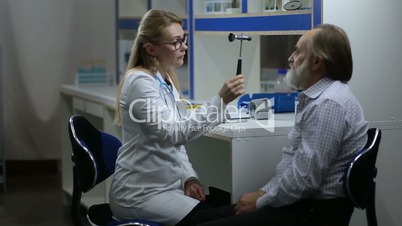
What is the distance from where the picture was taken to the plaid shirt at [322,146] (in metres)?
2.26

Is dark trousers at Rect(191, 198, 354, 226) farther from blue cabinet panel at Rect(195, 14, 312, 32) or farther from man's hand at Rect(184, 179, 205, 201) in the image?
blue cabinet panel at Rect(195, 14, 312, 32)

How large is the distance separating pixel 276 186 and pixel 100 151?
2.69 feet

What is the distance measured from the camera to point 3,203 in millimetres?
5008

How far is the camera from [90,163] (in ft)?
8.76

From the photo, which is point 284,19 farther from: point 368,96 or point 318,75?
point 318,75

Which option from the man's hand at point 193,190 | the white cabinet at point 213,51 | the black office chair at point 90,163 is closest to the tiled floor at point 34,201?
the white cabinet at point 213,51

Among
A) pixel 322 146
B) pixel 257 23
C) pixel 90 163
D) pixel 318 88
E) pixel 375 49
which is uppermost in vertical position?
pixel 257 23

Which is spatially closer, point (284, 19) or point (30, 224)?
point (284, 19)

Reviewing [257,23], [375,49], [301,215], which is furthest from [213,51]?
[301,215]

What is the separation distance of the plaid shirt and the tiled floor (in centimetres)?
242

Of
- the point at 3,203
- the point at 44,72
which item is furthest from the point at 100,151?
the point at 44,72

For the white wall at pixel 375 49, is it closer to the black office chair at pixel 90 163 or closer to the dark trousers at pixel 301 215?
the dark trousers at pixel 301 215

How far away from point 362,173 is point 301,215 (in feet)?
0.79

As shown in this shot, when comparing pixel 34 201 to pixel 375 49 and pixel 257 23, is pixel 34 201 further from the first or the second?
pixel 375 49
